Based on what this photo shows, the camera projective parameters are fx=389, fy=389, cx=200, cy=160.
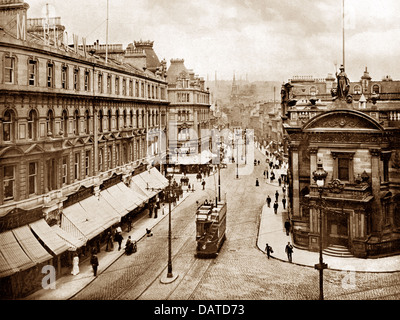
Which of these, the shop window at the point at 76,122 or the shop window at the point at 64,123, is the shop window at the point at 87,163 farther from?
the shop window at the point at 64,123

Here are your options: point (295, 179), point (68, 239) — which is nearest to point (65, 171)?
point (68, 239)

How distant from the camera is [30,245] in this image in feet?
49.4

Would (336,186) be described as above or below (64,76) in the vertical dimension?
below

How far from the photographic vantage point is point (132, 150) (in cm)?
3145

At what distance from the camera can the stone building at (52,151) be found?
14102 millimetres

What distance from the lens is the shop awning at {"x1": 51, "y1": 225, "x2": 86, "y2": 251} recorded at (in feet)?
56.9

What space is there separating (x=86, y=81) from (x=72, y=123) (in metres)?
3.60

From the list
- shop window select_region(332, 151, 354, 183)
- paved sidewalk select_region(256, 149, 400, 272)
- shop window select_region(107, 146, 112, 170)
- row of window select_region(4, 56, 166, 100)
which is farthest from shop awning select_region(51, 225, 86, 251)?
shop window select_region(332, 151, 354, 183)

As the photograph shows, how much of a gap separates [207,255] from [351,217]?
28.1ft

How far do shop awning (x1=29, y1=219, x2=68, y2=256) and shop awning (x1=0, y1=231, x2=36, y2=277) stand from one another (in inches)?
52.9

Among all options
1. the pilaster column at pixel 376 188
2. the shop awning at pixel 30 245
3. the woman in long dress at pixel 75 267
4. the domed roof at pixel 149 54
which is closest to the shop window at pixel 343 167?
the pilaster column at pixel 376 188

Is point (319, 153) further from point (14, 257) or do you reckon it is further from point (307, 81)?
point (307, 81)

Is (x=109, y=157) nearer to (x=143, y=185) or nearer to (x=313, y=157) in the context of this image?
(x=143, y=185)
